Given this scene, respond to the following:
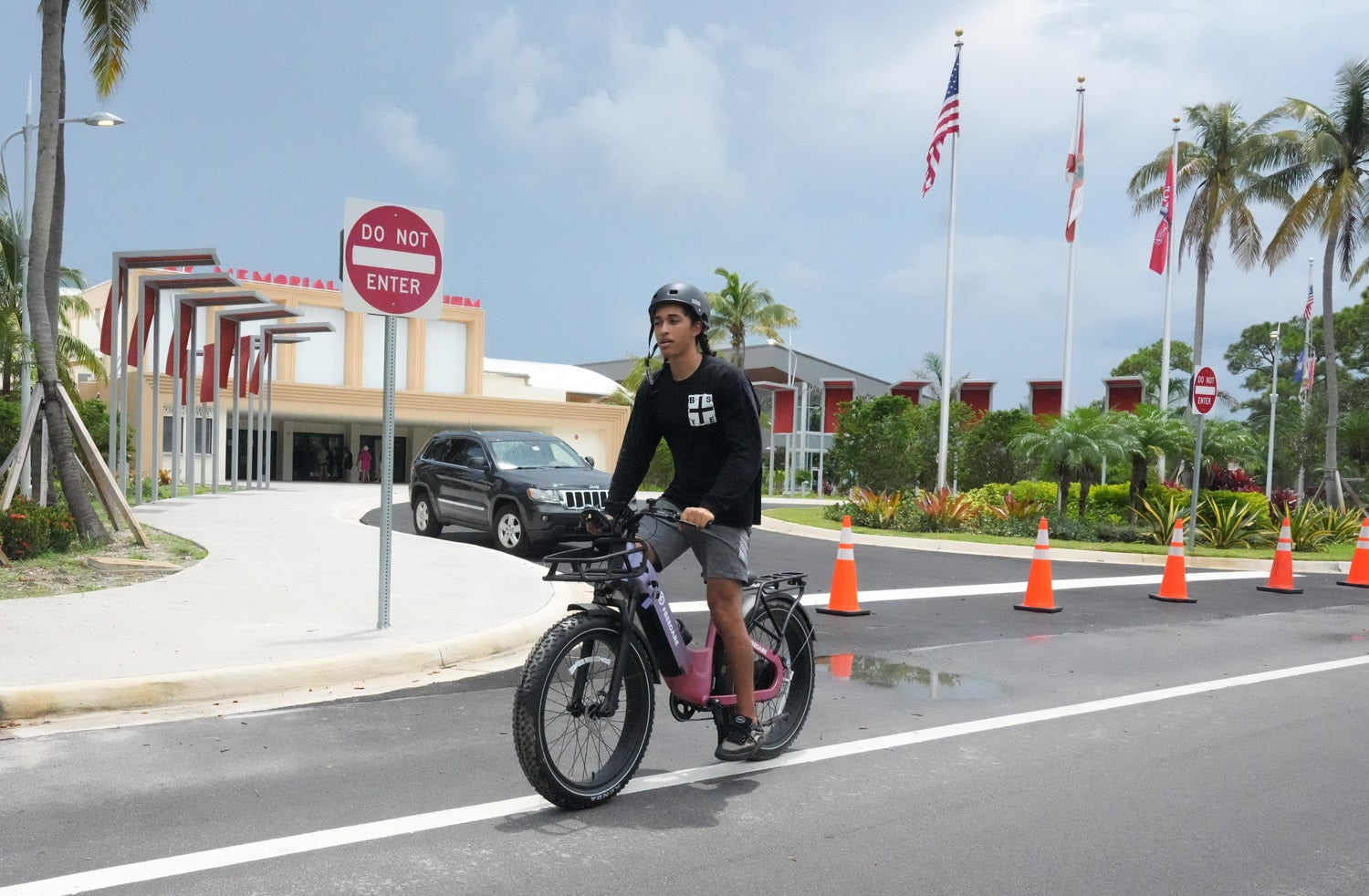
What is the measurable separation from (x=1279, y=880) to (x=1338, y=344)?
6941cm

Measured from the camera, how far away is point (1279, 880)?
413 centimetres

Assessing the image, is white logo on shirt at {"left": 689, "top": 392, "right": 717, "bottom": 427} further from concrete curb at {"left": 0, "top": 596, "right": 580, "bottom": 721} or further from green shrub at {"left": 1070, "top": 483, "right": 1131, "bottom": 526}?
green shrub at {"left": 1070, "top": 483, "right": 1131, "bottom": 526}

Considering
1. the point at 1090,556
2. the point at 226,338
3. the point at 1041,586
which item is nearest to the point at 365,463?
the point at 226,338

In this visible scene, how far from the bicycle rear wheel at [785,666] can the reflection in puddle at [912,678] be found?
68.1 inches

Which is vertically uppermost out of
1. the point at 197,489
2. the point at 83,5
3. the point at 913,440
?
the point at 83,5

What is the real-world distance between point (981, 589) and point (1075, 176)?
729 inches

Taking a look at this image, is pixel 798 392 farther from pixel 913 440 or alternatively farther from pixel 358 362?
pixel 913 440

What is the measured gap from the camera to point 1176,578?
13445 millimetres

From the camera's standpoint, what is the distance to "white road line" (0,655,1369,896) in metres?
3.77

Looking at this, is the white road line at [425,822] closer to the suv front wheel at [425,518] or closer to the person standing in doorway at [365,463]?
the suv front wheel at [425,518]

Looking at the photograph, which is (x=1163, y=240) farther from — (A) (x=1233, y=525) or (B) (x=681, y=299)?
(B) (x=681, y=299)

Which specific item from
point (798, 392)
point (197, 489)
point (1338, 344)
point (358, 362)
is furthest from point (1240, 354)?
point (197, 489)

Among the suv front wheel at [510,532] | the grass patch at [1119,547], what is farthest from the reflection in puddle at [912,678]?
the grass patch at [1119,547]

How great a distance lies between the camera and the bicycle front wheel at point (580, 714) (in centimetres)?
435
